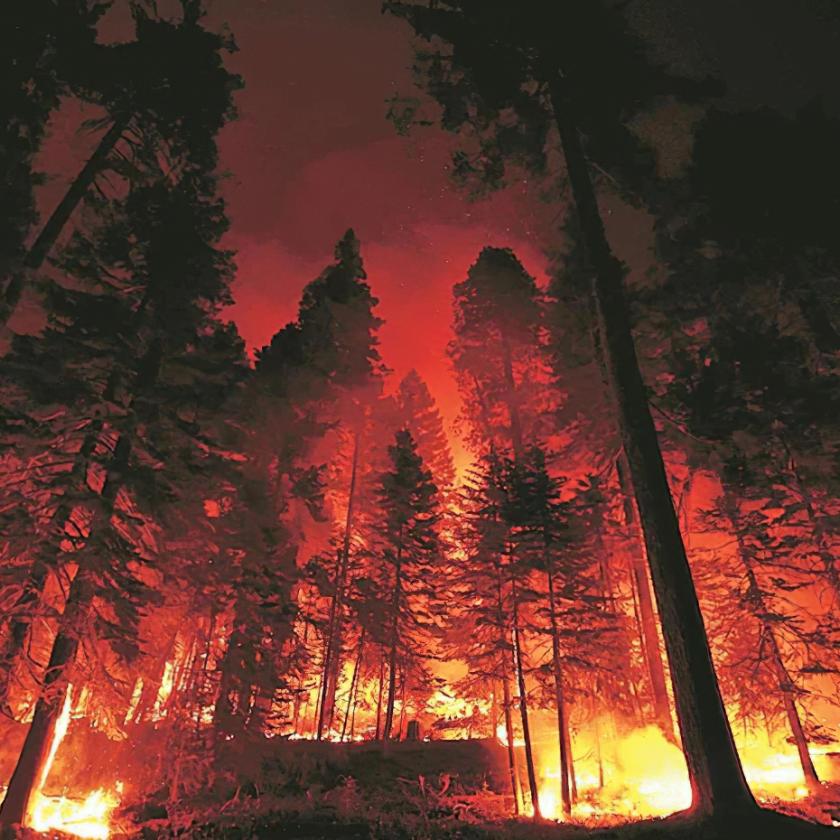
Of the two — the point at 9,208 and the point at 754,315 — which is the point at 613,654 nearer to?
the point at 754,315

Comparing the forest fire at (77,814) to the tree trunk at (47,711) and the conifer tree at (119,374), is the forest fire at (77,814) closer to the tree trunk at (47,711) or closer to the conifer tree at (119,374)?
the tree trunk at (47,711)

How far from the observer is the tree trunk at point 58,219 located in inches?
479

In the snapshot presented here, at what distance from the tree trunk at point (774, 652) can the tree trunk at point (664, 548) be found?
1010 cm

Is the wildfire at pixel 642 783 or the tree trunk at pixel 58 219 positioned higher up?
the tree trunk at pixel 58 219

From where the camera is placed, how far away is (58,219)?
13.3 m

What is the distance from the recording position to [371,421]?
3453 cm

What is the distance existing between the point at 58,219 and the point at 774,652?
2263cm

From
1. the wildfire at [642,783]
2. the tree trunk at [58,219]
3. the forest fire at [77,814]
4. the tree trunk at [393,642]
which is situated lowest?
the forest fire at [77,814]

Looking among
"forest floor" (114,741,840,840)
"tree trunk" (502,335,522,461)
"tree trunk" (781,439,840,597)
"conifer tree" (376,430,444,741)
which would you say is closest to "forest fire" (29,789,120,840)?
"forest floor" (114,741,840,840)

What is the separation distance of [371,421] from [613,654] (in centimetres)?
2073

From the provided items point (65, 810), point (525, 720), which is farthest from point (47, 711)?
point (525, 720)

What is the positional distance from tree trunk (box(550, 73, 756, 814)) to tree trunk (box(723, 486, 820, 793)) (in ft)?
33.1

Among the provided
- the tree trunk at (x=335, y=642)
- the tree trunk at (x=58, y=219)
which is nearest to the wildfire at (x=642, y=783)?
the tree trunk at (x=335, y=642)

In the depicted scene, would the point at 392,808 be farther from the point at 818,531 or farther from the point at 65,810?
the point at 818,531
